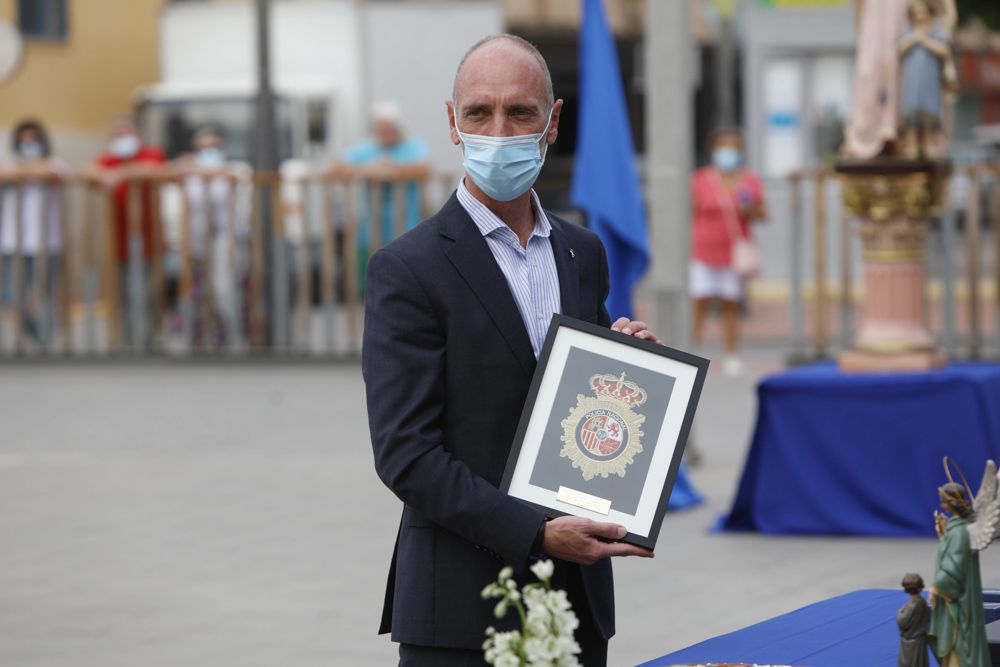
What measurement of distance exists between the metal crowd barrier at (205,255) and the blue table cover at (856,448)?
23.3 feet

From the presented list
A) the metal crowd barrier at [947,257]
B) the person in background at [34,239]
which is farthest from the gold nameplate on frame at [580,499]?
the person in background at [34,239]

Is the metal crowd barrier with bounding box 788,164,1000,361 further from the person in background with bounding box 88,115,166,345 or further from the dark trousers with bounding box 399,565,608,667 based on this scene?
the dark trousers with bounding box 399,565,608,667

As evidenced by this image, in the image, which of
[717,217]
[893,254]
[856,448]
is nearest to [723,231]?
[717,217]

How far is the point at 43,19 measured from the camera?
1081 inches

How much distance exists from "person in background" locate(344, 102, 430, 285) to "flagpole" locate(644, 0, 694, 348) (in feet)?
16.2

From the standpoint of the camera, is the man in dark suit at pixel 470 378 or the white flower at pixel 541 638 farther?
the man in dark suit at pixel 470 378

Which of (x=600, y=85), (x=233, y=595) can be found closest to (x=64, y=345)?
(x=600, y=85)

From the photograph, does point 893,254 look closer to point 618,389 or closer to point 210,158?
Result: point 618,389

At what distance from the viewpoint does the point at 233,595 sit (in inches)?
274

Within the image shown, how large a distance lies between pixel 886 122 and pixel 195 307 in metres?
8.55

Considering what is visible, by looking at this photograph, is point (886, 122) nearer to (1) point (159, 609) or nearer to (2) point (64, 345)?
(1) point (159, 609)

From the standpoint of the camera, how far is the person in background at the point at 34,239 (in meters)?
15.7

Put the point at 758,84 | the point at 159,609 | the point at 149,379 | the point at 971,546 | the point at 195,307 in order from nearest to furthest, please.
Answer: the point at 971,546 → the point at 159,609 → the point at 149,379 → the point at 195,307 → the point at 758,84

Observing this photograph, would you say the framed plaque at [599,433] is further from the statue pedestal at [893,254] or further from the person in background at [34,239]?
the person in background at [34,239]
